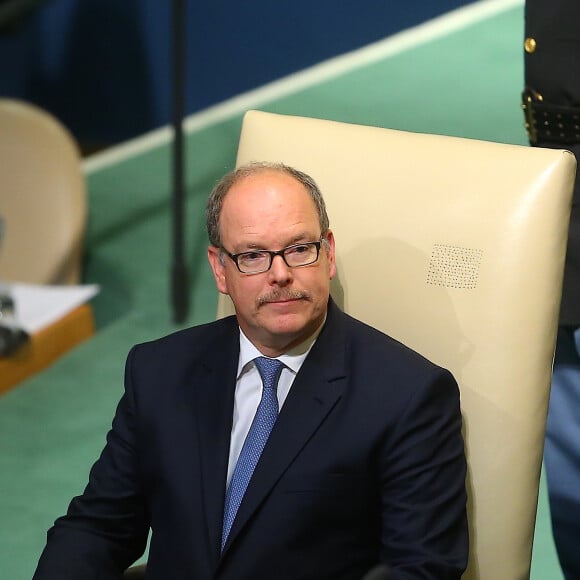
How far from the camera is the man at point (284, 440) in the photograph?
1561mm

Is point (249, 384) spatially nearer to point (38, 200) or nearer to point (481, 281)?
point (481, 281)

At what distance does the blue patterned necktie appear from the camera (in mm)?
1641

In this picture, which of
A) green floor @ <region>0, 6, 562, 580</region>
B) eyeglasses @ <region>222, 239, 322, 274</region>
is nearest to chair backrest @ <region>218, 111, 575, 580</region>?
eyeglasses @ <region>222, 239, 322, 274</region>

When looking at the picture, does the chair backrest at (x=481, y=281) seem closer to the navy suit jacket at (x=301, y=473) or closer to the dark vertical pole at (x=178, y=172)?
the navy suit jacket at (x=301, y=473)

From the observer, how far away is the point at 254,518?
1596 millimetres

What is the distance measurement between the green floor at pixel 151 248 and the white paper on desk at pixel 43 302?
0.11 metres

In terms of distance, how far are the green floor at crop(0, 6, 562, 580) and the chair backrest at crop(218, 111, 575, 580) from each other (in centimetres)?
82

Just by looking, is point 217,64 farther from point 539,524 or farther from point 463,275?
point 463,275

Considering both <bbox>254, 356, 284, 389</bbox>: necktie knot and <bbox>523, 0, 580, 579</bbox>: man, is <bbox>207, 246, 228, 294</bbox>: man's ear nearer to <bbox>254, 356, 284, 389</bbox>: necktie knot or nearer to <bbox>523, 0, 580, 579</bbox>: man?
<bbox>254, 356, 284, 389</bbox>: necktie knot

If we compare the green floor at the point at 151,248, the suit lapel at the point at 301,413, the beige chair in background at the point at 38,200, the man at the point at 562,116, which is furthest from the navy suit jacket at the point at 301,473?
the beige chair in background at the point at 38,200

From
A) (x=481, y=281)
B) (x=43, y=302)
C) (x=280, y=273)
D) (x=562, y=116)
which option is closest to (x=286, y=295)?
(x=280, y=273)

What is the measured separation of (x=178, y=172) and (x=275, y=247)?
1847mm

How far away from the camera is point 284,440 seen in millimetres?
1602

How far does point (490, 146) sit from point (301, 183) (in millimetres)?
261
